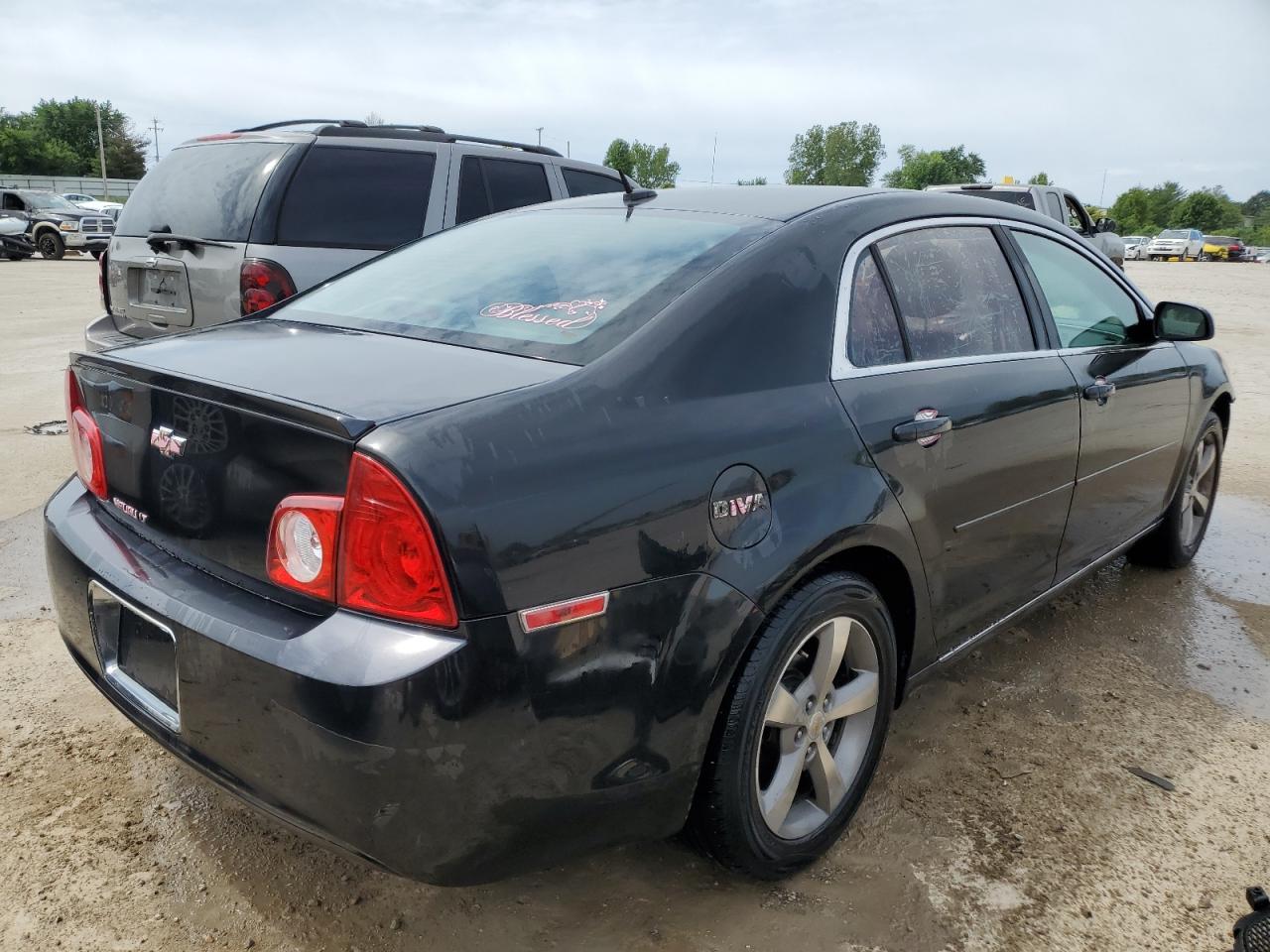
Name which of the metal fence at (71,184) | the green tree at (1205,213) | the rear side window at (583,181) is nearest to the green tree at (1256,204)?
the green tree at (1205,213)

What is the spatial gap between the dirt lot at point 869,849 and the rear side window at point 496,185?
354 cm

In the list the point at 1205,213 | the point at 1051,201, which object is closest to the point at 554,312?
the point at 1051,201

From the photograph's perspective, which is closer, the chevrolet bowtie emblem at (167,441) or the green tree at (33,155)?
the chevrolet bowtie emblem at (167,441)

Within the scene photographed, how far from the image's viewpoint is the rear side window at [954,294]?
104 inches

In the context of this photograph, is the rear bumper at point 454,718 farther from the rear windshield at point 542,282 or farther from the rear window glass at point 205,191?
the rear window glass at point 205,191

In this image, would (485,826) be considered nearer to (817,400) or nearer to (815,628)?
(815,628)

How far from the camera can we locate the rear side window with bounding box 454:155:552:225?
6145 millimetres

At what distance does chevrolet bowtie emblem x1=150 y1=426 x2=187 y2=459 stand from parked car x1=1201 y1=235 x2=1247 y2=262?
61.8 m

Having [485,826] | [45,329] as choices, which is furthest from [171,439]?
[45,329]

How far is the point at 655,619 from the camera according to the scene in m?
1.83

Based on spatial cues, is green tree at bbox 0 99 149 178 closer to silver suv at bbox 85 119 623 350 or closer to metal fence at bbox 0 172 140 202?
metal fence at bbox 0 172 140 202

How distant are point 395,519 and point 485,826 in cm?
56

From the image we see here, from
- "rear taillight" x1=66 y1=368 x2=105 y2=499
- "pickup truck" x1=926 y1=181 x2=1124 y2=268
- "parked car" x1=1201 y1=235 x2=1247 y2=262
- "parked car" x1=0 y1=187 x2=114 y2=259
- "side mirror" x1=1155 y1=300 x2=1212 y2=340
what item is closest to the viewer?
"rear taillight" x1=66 y1=368 x2=105 y2=499

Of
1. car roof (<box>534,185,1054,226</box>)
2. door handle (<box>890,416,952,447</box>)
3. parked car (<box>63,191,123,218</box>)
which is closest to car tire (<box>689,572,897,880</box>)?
door handle (<box>890,416,952,447</box>)
